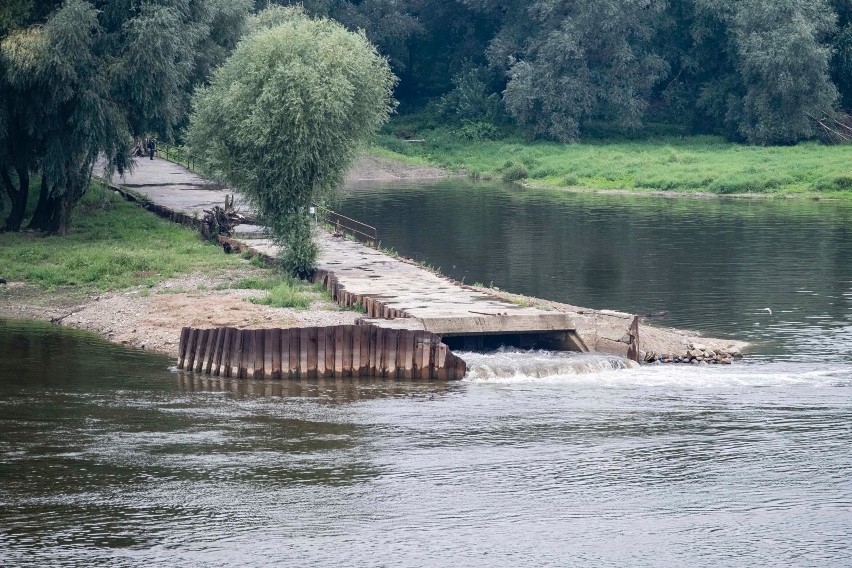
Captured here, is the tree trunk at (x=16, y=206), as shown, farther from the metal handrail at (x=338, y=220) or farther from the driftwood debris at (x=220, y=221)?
the driftwood debris at (x=220, y=221)

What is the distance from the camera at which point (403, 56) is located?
12050cm

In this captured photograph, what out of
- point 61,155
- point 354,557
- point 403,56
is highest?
point 403,56

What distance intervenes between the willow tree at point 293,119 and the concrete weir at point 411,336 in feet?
9.44

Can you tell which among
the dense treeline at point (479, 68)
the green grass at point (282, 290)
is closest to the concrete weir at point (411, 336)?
the green grass at point (282, 290)

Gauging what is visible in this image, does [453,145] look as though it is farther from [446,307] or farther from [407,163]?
[446,307]

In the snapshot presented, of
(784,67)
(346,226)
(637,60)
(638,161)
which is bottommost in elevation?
(346,226)

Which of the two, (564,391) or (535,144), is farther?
(535,144)

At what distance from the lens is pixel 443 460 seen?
2730 cm

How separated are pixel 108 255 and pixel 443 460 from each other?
25.7 m

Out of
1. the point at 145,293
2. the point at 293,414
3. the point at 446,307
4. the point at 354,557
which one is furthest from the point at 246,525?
the point at 145,293

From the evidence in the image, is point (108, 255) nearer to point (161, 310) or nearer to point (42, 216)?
point (42, 216)

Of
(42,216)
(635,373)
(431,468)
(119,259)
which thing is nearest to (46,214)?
(42,216)

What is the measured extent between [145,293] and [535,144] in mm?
69457

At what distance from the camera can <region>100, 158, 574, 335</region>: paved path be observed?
1459 inches
